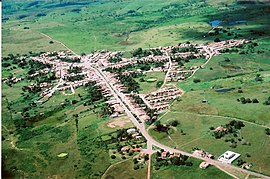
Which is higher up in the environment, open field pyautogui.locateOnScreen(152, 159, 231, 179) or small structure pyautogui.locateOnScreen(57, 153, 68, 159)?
open field pyautogui.locateOnScreen(152, 159, 231, 179)

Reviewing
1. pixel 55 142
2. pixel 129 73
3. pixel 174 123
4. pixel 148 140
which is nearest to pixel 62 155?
pixel 55 142

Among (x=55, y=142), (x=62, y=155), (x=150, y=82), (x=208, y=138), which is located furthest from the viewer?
(x=150, y=82)

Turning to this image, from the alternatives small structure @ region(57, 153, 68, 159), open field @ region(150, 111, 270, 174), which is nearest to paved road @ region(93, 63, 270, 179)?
open field @ region(150, 111, 270, 174)

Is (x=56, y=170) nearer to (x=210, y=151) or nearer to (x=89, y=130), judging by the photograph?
(x=89, y=130)

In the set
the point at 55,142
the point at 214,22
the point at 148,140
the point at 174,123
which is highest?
the point at 214,22

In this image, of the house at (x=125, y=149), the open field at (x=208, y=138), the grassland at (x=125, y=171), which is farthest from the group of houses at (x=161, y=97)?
the grassland at (x=125, y=171)

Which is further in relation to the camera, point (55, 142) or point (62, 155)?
point (55, 142)

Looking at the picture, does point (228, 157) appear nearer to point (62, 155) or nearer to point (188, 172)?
point (188, 172)

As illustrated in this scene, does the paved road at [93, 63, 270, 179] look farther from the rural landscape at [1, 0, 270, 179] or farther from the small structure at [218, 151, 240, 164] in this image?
the small structure at [218, 151, 240, 164]
